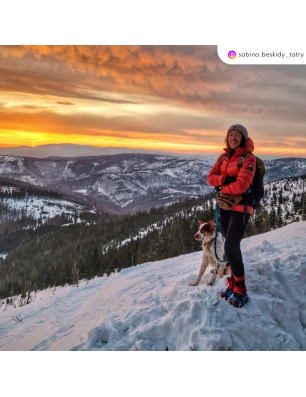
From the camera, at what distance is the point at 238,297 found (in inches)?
112

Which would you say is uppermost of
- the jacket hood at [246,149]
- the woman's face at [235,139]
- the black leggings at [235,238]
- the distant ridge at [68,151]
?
the distant ridge at [68,151]

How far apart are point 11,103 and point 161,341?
420cm

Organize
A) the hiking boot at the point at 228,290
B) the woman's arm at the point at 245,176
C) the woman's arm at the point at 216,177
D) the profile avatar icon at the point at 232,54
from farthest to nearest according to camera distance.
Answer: the profile avatar icon at the point at 232,54 → the hiking boot at the point at 228,290 → the woman's arm at the point at 216,177 → the woman's arm at the point at 245,176

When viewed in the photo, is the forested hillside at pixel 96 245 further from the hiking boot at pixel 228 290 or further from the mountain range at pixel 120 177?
the hiking boot at pixel 228 290

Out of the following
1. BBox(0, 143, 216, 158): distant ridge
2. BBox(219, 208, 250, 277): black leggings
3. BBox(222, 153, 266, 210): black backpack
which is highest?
BBox(0, 143, 216, 158): distant ridge

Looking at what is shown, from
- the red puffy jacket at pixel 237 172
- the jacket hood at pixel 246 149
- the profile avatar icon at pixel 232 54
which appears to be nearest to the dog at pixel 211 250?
the red puffy jacket at pixel 237 172

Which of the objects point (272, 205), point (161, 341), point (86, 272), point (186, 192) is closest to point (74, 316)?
point (161, 341)

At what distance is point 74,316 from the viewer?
3.26 meters

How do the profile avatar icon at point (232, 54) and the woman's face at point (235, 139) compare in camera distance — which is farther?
the profile avatar icon at point (232, 54)

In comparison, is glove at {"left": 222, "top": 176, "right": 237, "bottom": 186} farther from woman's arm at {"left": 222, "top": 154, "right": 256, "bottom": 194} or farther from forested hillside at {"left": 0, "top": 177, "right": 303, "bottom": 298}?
forested hillside at {"left": 0, "top": 177, "right": 303, "bottom": 298}

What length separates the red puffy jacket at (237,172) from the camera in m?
2.59

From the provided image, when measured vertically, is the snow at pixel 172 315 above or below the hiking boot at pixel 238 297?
below

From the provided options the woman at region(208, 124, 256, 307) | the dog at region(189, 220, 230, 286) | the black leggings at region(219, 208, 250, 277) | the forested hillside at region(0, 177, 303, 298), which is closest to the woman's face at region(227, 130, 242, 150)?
the woman at region(208, 124, 256, 307)

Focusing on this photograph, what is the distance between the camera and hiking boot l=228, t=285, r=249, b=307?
2.80 meters
